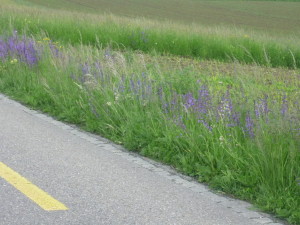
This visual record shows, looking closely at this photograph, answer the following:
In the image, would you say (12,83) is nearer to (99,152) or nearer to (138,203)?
(99,152)

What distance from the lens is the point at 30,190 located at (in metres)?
5.50

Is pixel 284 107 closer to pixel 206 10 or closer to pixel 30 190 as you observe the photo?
pixel 30 190

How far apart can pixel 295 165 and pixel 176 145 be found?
148cm

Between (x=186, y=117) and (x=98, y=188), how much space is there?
6.65 feet

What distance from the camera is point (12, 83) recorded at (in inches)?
418

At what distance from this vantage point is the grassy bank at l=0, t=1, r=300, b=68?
17453 millimetres

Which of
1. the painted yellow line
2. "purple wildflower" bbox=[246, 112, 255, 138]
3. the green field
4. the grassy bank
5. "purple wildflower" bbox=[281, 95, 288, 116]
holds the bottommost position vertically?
the green field

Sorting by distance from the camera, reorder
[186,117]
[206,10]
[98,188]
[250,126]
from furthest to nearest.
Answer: [206,10] → [186,117] → [250,126] → [98,188]

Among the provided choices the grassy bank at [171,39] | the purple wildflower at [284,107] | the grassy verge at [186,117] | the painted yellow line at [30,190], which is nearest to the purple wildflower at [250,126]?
the grassy verge at [186,117]

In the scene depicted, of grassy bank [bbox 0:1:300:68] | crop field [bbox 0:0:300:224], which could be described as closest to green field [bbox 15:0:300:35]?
grassy bank [bbox 0:1:300:68]

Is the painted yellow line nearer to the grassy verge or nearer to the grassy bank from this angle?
the grassy verge

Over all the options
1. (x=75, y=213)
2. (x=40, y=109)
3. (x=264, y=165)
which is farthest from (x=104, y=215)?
(x=40, y=109)

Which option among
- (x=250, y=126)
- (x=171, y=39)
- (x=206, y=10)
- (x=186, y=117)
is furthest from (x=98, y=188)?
(x=206, y=10)

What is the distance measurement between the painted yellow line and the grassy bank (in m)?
10.8
